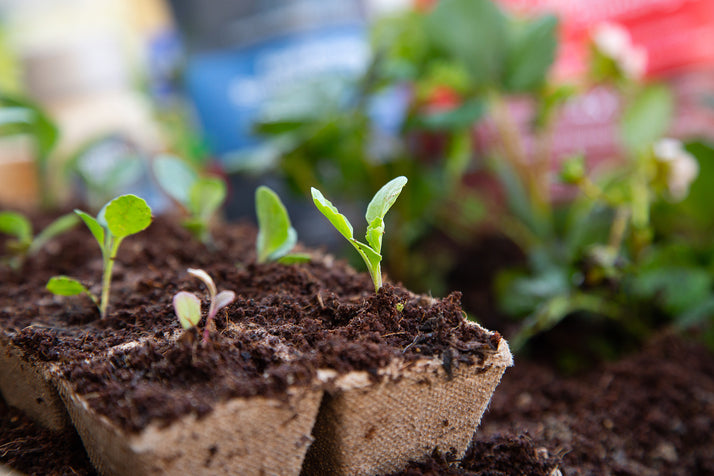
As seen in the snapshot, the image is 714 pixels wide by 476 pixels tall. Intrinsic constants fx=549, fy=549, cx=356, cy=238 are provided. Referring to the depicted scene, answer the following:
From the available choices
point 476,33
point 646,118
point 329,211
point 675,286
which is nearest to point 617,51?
point 646,118

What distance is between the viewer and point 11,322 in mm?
440

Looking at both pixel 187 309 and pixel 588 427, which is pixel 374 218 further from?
pixel 588 427

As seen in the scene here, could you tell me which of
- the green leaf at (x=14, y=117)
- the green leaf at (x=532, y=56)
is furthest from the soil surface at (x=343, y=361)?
the green leaf at (x=532, y=56)

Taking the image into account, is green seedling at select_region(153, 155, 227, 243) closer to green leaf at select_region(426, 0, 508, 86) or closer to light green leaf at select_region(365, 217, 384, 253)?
light green leaf at select_region(365, 217, 384, 253)

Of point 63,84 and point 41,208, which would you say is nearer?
point 41,208

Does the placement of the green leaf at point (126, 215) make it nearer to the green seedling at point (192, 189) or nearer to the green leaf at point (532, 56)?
the green seedling at point (192, 189)

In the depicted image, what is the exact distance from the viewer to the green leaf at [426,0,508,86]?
2.91 ft

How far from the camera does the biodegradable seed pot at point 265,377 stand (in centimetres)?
31

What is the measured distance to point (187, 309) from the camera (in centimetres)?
35

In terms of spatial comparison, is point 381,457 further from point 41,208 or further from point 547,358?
point 41,208

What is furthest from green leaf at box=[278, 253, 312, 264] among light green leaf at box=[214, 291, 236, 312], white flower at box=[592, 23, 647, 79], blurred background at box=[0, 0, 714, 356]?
white flower at box=[592, 23, 647, 79]

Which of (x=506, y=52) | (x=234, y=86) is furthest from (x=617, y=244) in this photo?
(x=234, y=86)

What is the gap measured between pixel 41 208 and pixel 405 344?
2.60ft

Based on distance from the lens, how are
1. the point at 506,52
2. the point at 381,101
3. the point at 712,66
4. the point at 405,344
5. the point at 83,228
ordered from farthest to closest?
1. the point at 381,101
2. the point at 712,66
3. the point at 506,52
4. the point at 83,228
5. the point at 405,344
